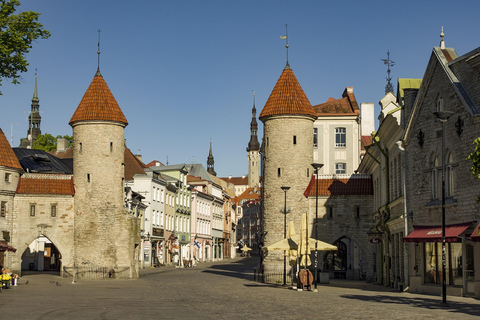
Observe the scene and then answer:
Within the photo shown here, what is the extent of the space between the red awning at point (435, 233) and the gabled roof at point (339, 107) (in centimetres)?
3520

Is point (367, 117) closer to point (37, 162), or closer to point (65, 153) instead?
point (37, 162)

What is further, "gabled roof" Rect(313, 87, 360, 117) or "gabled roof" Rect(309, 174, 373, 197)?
"gabled roof" Rect(313, 87, 360, 117)

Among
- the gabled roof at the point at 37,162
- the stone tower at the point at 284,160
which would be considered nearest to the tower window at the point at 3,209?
the gabled roof at the point at 37,162

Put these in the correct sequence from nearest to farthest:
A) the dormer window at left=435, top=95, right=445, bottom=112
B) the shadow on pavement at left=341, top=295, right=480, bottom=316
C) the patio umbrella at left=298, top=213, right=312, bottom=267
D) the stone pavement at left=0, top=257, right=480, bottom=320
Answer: the stone pavement at left=0, top=257, right=480, bottom=320, the shadow on pavement at left=341, top=295, right=480, bottom=316, the dormer window at left=435, top=95, right=445, bottom=112, the patio umbrella at left=298, top=213, right=312, bottom=267

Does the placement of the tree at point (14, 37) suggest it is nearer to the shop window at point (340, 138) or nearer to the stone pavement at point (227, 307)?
the stone pavement at point (227, 307)

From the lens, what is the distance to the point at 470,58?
86.7 feet

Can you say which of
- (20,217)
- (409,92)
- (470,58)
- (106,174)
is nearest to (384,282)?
(409,92)

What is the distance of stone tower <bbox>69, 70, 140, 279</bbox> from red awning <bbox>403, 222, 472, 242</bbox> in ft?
76.0

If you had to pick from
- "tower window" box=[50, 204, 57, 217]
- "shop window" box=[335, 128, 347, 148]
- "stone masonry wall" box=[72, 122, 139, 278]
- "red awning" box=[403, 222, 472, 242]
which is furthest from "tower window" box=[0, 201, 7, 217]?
"shop window" box=[335, 128, 347, 148]

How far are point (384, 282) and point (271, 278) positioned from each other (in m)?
8.34

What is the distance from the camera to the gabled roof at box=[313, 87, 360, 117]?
6538 centimetres

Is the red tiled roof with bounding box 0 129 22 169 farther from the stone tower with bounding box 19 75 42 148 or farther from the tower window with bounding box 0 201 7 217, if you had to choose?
the stone tower with bounding box 19 75 42 148

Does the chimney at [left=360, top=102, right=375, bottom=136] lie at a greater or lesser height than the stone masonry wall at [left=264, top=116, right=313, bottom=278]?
greater

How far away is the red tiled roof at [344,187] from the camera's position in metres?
45.3
